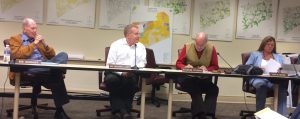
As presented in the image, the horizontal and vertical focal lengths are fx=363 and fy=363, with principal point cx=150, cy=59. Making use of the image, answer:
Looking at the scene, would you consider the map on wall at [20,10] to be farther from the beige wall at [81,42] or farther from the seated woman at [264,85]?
the seated woman at [264,85]

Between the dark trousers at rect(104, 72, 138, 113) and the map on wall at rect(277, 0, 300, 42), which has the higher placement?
the map on wall at rect(277, 0, 300, 42)

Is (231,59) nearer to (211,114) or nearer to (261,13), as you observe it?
(261,13)

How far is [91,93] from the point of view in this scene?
558 centimetres

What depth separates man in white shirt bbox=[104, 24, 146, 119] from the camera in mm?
3916

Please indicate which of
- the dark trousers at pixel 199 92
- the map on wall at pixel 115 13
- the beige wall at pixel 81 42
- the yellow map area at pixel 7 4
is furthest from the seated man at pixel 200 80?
the yellow map area at pixel 7 4

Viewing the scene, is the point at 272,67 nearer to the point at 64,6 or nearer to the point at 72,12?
the point at 72,12

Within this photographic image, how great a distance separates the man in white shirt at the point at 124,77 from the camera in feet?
12.8

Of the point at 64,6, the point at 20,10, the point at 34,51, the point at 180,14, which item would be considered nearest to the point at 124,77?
the point at 34,51

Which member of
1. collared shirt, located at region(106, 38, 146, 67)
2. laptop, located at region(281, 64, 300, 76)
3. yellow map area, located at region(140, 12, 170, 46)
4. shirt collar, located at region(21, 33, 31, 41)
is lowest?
laptop, located at region(281, 64, 300, 76)

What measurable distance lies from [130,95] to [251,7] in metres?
2.95

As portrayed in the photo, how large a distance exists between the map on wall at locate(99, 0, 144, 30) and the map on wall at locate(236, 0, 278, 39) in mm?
1771

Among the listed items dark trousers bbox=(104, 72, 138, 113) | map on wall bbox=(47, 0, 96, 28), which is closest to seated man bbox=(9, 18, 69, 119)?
dark trousers bbox=(104, 72, 138, 113)

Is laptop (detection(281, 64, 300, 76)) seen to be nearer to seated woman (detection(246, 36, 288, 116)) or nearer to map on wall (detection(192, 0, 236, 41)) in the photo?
seated woman (detection(246, 36, 288, 116))

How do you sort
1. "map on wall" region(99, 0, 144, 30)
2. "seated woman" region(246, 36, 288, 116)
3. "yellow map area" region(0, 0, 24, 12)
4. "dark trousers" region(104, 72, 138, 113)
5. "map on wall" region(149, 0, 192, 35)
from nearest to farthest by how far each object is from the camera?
"dark trousers" region(104, 72, 138, 113)
"seated woman" region(246, 36, 288, 116)
"yellow map area" region(0, 0, 24, 12)
"map on wall" region(99, 0, 144, 30)
"map on wall" region(149, 0, 192, 35)
